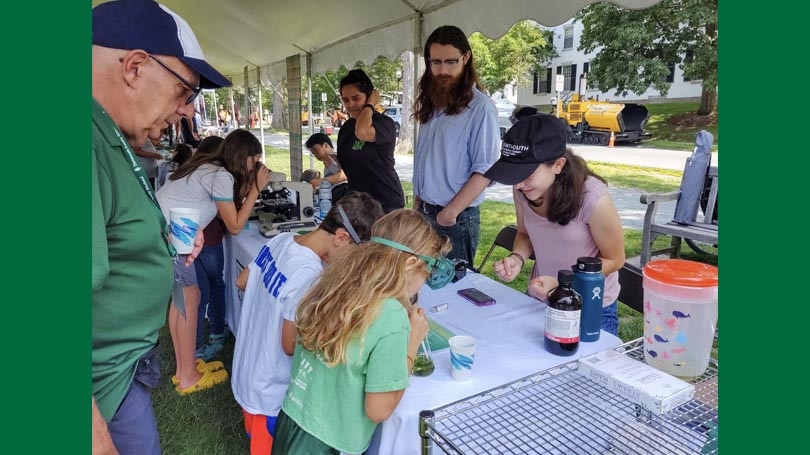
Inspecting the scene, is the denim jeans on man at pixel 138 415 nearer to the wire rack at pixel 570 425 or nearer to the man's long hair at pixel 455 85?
the wire rack at pixel 570 425

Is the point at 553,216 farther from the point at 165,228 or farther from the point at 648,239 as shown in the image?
the point at 648,239

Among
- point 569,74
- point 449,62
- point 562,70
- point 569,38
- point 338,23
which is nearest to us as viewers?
point 449,62

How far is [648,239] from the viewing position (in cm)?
475

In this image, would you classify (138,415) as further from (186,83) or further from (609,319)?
(609,319)

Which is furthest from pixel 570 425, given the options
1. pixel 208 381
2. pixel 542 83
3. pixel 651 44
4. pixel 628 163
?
pixel 542 83

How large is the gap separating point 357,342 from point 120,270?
624 millimetres

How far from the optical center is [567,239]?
193 centimetres

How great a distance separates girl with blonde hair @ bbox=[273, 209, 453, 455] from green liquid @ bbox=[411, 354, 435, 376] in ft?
0.30

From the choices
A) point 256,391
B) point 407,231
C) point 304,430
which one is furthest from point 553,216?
point 256,391

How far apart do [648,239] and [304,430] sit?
4.24m

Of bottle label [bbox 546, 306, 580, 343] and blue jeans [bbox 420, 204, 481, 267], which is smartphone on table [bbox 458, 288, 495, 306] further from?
blue jeans [bbox 420, 204, 481, 267]

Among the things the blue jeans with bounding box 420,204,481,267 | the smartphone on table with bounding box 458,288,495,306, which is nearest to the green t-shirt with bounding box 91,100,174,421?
the smartphone on table with bounding box 458,288,495,306

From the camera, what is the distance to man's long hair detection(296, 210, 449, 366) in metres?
1.35

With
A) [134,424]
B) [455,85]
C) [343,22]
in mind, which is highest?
[343,22]
